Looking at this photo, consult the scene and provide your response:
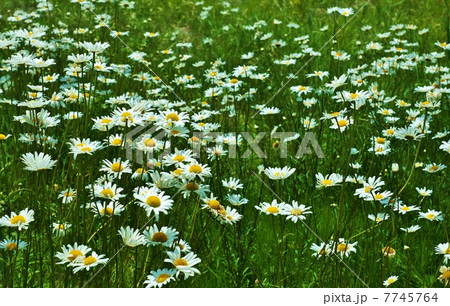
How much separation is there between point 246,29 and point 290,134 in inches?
116

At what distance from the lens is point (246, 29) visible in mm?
6359

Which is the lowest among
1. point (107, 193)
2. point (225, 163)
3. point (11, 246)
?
point (225, 163)

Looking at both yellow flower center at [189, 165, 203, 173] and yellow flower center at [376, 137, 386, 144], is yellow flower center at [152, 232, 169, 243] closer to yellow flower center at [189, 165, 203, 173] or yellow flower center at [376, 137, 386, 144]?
yellow flower center at [189, 165, 203, 173]

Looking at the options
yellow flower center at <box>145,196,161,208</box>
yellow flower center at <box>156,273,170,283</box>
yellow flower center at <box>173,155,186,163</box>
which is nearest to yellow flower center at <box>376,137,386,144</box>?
yellow flower center at <box>173,155,186,163</box>

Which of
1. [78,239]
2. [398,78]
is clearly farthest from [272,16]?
[78,239]

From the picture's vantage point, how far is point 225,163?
3227 millimetres

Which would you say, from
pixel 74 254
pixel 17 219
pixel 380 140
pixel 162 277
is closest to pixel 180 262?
pixel 162 277

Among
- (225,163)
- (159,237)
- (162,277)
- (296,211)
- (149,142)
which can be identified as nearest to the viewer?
(162,277)

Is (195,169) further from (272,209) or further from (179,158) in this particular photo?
(272,209)

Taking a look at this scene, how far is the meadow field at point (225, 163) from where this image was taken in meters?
2.18

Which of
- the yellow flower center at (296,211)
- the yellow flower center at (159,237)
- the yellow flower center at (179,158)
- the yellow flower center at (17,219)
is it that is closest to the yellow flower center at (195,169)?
the yellow flower center at (179,158)

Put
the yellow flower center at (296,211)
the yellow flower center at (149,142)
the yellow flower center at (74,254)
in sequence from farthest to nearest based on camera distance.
A: 1. the yellow flower center at (149,142)
2. the yellow flower center at (296,211)
3. the yellow flower center at (74,254)

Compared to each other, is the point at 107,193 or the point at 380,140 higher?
the point at 107,193

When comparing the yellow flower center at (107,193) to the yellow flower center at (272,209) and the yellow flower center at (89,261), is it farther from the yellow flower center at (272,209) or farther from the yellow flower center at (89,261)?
the yellow flower center at (272,209)
